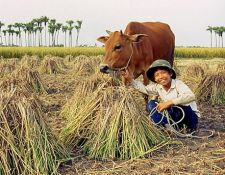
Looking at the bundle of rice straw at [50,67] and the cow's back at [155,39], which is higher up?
the cow's back at [155,39]

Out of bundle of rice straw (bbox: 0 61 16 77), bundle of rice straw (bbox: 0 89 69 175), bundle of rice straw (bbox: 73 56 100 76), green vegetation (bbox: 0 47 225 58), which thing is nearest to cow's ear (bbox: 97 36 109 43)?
bundle of rice straw (bbox: 0 89 69 175)

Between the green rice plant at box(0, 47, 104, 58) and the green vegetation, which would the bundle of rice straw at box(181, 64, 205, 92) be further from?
the green vegetation

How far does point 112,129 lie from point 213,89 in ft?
16.9

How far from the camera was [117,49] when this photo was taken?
296 inches

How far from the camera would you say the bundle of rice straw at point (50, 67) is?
63.5 ft

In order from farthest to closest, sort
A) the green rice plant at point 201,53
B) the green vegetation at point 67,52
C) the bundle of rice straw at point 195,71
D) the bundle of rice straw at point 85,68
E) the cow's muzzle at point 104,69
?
the green rice plant at point 201,53 → the green vegetation at point 67,52 → the bundle of rice straw at point 85,68 → the bundle of rice straw at point 195,71 → the cow's muzzle at point 104,69

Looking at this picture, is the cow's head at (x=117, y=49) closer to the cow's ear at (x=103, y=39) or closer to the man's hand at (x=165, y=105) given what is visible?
the cow's ear at (x=103, y=39)

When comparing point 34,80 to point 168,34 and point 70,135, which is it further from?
point 70,135

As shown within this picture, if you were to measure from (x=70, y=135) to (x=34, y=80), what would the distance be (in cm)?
598

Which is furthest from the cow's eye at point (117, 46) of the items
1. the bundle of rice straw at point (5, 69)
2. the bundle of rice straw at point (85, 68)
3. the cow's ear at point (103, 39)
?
the bundle of rice straw at point (85, 68)

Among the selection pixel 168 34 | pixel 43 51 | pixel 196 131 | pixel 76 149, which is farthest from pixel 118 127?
pixel 43 51

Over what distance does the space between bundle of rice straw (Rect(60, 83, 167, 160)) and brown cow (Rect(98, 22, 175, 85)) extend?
4.62 ft

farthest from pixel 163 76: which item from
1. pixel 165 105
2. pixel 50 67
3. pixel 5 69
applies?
pixel 50 67

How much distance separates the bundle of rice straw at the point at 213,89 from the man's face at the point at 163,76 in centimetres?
383
